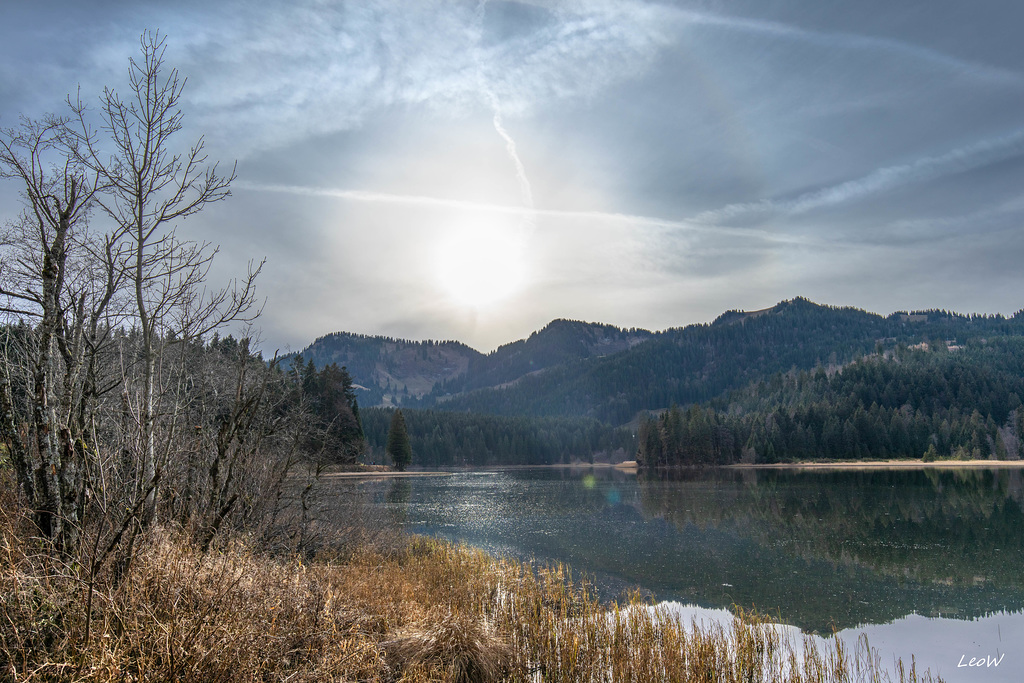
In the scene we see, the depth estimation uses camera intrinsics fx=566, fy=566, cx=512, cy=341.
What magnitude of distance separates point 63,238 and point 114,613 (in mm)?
5357

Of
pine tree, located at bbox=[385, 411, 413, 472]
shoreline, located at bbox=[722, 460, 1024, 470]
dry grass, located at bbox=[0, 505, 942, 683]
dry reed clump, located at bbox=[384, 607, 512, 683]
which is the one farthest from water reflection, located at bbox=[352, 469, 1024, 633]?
shoreline, located at bbox=[722, 460, 1024, 470]

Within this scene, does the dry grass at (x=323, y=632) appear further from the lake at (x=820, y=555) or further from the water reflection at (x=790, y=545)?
the water reflection at (x=790, y=545)

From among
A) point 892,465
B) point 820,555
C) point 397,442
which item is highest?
point 397,442

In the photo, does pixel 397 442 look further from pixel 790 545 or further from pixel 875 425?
pixel 875 425

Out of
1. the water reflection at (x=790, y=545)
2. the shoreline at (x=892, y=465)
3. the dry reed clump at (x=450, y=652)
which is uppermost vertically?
the dry reed clump at (x=450, y=652)

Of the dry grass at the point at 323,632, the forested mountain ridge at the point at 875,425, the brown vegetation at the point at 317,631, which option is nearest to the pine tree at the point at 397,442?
the forested mountain ridge at the point at 875,425

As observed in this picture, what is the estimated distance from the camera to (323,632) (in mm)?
7273

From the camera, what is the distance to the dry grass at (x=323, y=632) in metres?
5.39

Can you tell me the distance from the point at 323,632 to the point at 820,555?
22091 millimetres

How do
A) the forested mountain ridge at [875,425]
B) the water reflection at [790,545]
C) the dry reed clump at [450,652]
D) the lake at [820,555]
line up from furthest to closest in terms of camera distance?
the forested mountain ridge at [875,425], the water reflection at [790,545], the lake at [820,555], the dry reed clump at [450,652]

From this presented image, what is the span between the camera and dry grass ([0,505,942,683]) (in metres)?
5.39

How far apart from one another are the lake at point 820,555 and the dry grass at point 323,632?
2.60m

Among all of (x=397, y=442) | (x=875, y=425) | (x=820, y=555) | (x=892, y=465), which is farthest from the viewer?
(x=875, y=425)

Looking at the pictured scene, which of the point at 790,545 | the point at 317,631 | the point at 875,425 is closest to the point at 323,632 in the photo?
the point at 317,631
